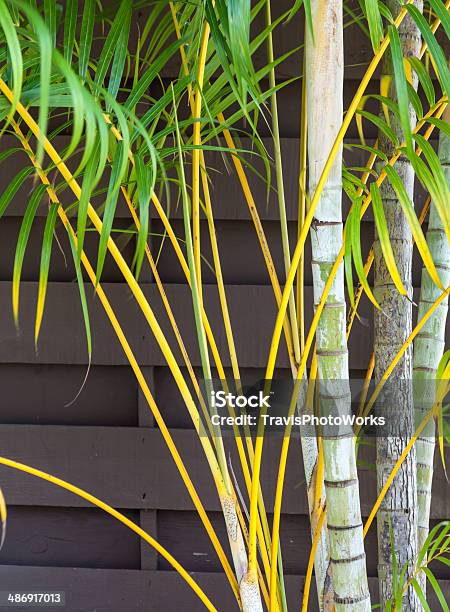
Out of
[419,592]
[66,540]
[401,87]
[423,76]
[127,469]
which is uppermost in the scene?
[423,76]

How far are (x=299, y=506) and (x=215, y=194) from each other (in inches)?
25.1

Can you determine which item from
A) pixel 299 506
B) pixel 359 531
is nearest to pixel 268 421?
pixel 299 506

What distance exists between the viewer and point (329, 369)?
74 centimetres

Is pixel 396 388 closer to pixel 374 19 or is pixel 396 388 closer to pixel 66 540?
pixel 374 19

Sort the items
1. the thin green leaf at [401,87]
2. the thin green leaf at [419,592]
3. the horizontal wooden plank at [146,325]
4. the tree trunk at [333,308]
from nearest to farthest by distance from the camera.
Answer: the thin green leaf at [401,87]
the tree trunk at [333,308]
the thin green leaf at [419,592]
the horizontal wooden plank at [146,325]

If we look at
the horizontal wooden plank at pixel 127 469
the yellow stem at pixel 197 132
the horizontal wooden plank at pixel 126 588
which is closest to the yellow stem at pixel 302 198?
the yellow stem at pixel 197 132

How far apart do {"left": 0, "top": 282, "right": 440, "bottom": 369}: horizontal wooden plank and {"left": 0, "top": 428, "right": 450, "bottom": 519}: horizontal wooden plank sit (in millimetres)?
152

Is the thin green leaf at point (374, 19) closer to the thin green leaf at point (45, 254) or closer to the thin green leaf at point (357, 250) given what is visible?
the thin green leaf at point (357, 250)

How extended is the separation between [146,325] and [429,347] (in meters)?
0.59

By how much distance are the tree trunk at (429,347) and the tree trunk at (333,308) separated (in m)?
0.19

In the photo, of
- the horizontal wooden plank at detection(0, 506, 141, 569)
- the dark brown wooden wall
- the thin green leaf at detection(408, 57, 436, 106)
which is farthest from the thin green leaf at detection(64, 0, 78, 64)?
the horizontal wooden plank at detection(0, 506, 141, 569)

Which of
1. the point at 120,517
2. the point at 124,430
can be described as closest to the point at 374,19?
the point at 120,517

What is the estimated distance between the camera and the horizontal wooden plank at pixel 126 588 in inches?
53.0

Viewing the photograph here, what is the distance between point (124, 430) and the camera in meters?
1.34
